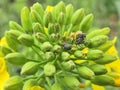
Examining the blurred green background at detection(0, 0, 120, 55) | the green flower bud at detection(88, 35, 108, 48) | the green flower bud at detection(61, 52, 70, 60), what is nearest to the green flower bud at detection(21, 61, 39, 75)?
the green flower bud at detection(61, 52, 70, 60)

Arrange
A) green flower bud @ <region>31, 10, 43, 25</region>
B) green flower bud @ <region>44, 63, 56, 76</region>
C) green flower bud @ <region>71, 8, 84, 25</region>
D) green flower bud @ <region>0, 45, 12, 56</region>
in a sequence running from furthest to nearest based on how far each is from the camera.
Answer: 1. green flower bud @ <region>71, 8, 84, 25</region>
2. green flower bud @ <region>31, 10, 43, 25</region>
3. green flower bud @ <region>0, 45, 12, 56</region>
4. green flower bud @ <region>44, 63, 56, 76</region>

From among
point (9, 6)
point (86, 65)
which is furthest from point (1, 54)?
point (9, 6)

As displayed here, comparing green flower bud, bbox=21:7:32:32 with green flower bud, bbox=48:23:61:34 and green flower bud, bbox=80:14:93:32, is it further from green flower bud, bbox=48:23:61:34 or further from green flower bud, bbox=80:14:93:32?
green flower bud, bbox=80:14:93:32

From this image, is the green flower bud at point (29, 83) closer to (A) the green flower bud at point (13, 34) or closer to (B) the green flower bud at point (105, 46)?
(A) the green flower bud at point (13, 34)

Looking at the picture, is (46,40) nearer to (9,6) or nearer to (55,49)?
(55,49)

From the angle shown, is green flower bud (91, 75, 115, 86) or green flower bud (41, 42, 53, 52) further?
green flower bud (91, 75, 115, 86)

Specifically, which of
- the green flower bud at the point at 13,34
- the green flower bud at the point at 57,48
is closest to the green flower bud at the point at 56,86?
the green flower bud at the point at 57,48

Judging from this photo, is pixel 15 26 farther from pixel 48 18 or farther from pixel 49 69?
pixel 49 69

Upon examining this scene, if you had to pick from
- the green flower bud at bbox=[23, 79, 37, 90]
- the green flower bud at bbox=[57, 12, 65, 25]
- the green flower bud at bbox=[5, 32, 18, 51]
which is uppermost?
the green flower bud at bbox=[57, 12, 65, 25]
